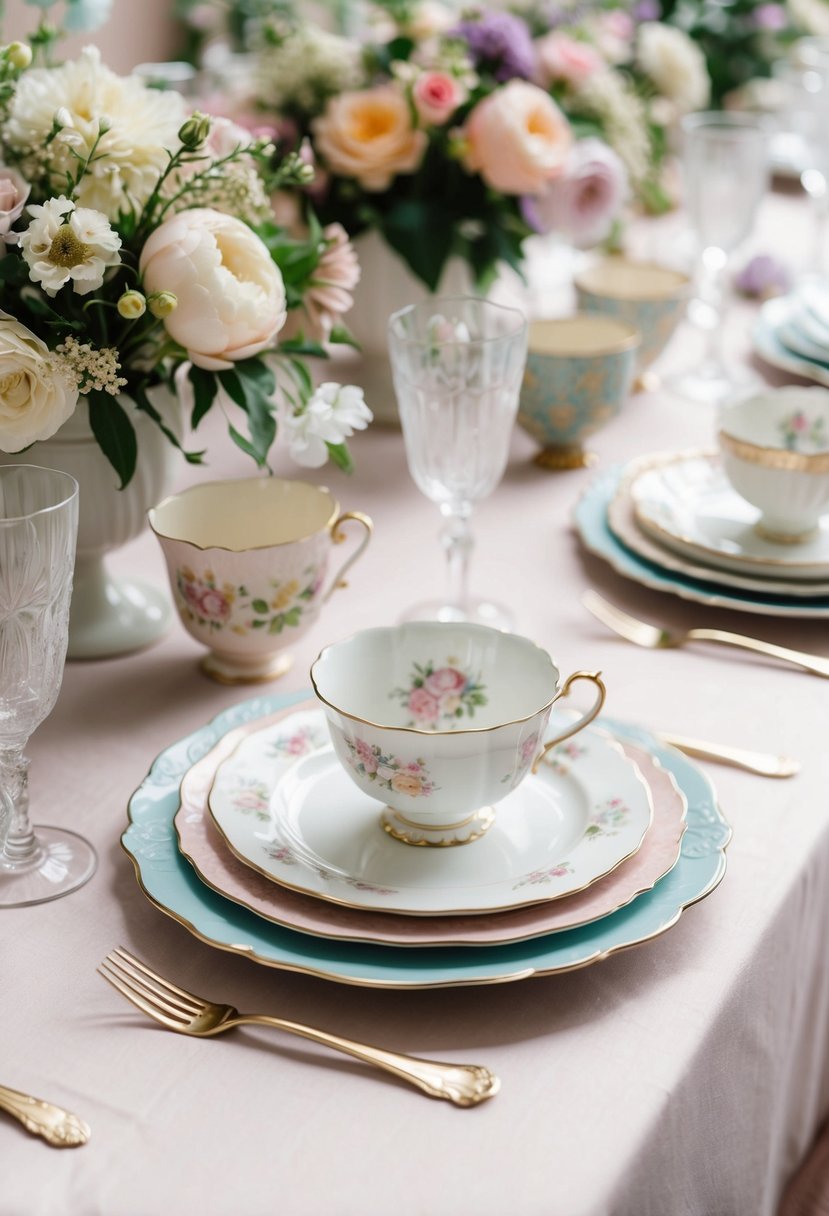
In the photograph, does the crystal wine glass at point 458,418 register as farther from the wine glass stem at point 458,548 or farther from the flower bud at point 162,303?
the flower bud at point 162,303

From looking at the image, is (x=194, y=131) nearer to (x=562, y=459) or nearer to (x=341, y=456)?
(x=341, y=456)

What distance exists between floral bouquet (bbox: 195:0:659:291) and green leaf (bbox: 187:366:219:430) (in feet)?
1.49

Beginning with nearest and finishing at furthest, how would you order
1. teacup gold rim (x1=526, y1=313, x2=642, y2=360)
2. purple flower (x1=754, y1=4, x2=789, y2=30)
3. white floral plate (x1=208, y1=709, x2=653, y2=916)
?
white floral plate (x1=208, y1=709, x2=653, y2=916), teacup gold rim (x1=526, y1=313, x2=642, y2=360), purple flower (x1=754, y1=4, x2=789, y2=30)

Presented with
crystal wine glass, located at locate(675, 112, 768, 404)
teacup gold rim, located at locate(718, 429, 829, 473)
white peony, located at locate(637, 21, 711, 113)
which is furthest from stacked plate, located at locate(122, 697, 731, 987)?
white peony, located at locate(637, 21, 711, 113)

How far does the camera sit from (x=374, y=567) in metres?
1.20

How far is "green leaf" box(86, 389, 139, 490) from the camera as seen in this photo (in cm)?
94

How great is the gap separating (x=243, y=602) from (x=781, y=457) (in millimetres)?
445

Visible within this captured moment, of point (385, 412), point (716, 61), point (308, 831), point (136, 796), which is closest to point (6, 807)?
point (136, 796)

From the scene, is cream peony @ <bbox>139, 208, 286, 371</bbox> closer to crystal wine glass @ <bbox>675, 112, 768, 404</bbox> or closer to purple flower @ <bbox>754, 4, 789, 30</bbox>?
crystal wine glass @ <bbox>675, 112, 768, 404</bbox>

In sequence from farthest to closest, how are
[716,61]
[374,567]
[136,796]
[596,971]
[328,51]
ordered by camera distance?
[716,61], [328,51], [374,567], [136,796], [596,971]

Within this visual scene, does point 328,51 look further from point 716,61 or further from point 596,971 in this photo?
point 716,61

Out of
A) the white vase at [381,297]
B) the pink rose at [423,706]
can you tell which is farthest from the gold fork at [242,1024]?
the white vase at [381,297]

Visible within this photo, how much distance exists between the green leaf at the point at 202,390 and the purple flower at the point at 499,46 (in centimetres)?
70

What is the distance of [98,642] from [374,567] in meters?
0.26
